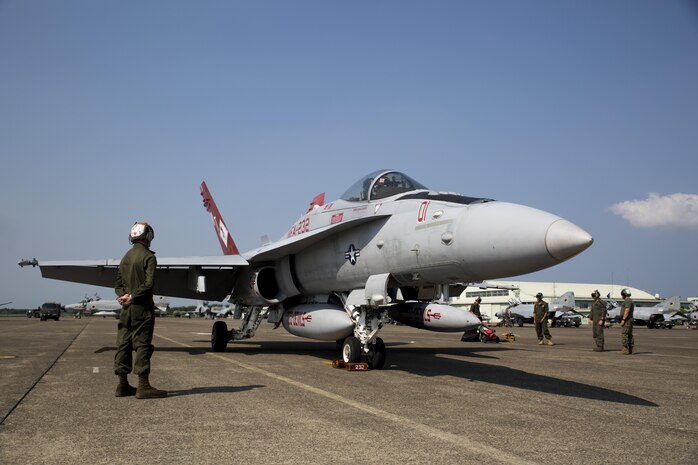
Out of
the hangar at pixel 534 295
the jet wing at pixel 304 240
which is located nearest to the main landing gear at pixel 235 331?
the jet wing at pixel 304 240

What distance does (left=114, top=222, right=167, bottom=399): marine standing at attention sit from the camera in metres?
6.42

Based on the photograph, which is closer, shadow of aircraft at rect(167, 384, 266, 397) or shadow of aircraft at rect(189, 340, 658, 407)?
shadow of aircraft at rect(167, 384, 266, 397)

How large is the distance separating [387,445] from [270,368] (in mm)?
5887

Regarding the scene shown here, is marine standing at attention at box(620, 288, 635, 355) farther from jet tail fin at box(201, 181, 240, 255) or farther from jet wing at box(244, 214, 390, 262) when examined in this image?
jet tail fin at box(201, 181, 240, 255)

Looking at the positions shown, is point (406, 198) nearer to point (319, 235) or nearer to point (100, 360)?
point (319, 235)

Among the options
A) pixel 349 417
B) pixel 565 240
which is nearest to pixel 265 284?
pixel 349 417

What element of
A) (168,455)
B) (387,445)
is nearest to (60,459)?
(168,455)

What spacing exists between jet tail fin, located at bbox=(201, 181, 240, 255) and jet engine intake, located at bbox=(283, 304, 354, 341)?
21.8 feet

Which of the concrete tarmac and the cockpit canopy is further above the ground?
the cockpit canopy

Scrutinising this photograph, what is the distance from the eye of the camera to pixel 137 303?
6570 millimetres

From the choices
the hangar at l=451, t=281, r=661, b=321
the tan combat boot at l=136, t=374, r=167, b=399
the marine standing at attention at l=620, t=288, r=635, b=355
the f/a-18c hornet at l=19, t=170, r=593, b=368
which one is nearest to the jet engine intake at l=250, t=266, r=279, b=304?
the f/a-18c hornet at l=19, t=170, r=593, b=368

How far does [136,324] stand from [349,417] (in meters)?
2.84

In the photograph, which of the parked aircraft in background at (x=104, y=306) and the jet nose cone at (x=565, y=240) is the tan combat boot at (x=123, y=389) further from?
the parked aircraft in background at (x=104, y=306)

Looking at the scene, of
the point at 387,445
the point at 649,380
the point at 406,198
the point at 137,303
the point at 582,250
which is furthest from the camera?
the point at 406,198
